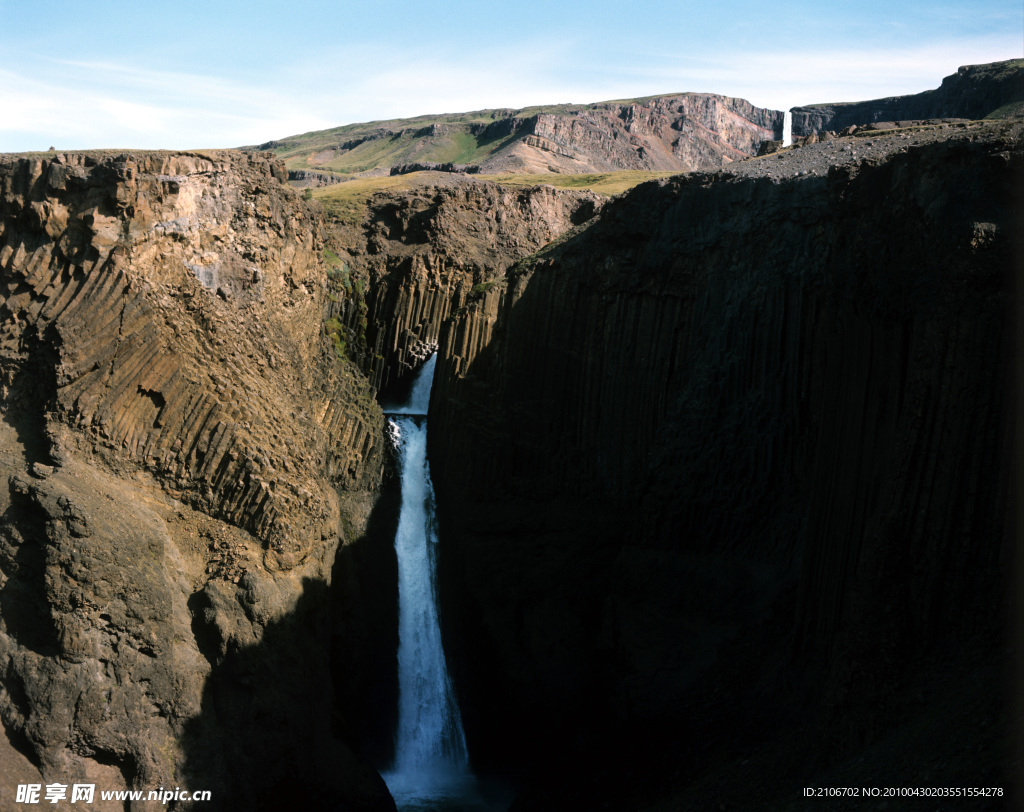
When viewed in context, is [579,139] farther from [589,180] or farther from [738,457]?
[738,457]

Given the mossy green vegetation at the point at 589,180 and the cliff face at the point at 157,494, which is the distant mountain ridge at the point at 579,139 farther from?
the cliff face at the point at 157,494

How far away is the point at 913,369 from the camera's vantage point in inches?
647

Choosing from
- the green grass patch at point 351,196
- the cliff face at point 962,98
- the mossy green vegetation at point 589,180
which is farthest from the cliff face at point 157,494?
the cliff face at point 962,98

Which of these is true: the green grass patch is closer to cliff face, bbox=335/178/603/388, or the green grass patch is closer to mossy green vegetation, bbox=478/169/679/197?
cliff face, bbox=335/178/603/388

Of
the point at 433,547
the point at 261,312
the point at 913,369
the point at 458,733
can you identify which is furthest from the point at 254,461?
the point at 913,369

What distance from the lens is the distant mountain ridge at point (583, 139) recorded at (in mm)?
89562

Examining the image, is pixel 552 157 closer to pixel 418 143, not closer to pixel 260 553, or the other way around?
pixel 418 143

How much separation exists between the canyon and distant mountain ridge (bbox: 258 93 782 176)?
5830 centimetres

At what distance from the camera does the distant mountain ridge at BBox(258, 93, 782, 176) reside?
89.6 meters

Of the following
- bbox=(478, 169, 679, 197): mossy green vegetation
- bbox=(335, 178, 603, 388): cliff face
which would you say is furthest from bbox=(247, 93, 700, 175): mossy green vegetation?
bbox=(335, 178, 603, 388): cliff face

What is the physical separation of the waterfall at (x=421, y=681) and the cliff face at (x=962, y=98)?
103ft

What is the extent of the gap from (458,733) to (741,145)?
291 feet

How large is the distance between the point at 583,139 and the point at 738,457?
7319 cm

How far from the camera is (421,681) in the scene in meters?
25.4
